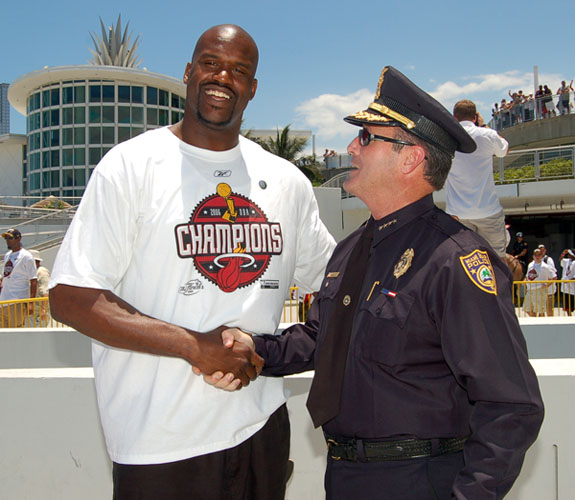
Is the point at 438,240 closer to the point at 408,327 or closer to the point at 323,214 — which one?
the point at 408,327

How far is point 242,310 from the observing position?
2021 mm

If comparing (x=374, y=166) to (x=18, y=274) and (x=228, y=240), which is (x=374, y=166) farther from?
(x=18, y=274)

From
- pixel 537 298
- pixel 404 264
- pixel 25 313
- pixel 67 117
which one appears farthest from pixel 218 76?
pixel 67 117

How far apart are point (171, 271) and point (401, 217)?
2.80ft

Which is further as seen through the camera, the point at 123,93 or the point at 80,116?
the point at 123,93

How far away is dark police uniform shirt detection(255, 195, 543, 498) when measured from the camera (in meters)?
1.52

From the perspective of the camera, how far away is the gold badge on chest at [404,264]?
5.77 ft

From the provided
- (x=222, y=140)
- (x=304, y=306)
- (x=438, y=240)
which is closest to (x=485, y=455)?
(x=438, y=240)

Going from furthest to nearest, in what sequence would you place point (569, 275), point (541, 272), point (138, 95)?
point (138, 95) < point (569, 275) < point (541, 272)

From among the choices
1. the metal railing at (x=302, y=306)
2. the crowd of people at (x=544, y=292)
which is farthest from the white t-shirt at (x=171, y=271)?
the crowd of people at (x=544, y=292)

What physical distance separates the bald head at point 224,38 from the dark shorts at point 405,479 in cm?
163

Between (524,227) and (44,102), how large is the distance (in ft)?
97.5

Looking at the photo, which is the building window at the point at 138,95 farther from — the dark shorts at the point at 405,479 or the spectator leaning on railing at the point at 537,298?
the dark shorts at the point at 405,479

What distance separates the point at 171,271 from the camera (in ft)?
6.37
